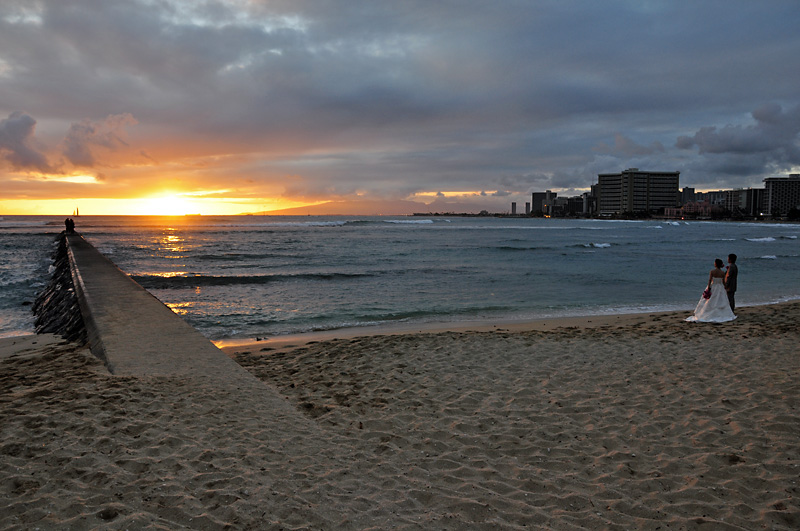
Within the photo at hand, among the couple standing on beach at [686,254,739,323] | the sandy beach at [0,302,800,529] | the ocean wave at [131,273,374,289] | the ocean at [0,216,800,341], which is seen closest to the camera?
the sandy beach at [0,302,800,529]

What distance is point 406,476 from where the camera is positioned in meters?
4.24

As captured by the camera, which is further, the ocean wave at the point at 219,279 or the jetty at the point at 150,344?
the ocean wave at the point at 219,279

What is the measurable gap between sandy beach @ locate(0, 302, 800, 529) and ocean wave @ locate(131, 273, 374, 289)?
12013 mm

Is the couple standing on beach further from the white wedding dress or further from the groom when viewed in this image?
the groom

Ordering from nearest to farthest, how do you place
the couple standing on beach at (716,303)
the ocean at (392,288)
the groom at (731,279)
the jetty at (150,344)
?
the jetty at (150,344), the couple standing on beach at (716,303), the groom at (731,279), the ocean at (392,288)

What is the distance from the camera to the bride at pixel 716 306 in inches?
449

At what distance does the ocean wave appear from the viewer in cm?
Result: 1983

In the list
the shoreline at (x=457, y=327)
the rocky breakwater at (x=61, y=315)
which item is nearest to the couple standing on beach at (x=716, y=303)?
the shoreline at (x=457, y=327)

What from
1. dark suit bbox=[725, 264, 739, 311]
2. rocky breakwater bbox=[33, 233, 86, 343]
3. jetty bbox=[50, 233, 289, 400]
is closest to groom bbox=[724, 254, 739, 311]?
dark suit bbox=[725, 264, 739, 311]

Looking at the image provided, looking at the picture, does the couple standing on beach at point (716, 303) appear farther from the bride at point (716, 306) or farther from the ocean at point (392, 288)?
the ocean at point (392, 288)

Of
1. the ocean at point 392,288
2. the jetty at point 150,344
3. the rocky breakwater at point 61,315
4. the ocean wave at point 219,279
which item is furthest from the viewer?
the ocean wave at point 219,279

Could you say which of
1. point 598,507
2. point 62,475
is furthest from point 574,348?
point 62,475

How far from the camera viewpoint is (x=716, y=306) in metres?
11.5

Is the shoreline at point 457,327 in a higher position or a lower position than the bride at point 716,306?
lower
